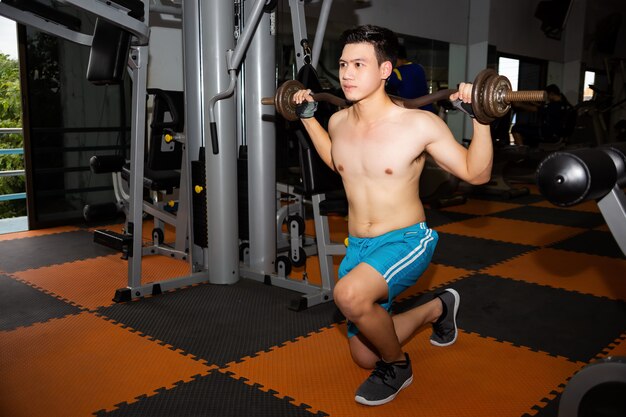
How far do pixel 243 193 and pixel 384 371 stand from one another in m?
1.81

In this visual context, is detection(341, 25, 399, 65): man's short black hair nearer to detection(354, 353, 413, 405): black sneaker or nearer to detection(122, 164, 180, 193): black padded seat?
detection(354, 353, 413, 405): black sneaker

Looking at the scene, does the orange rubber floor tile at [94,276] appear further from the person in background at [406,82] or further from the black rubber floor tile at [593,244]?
the black rubber floor tile at [593,244]

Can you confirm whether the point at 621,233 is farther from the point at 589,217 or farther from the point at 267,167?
the point at 589,217

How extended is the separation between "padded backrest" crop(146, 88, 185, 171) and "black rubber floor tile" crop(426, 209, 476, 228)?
242cm

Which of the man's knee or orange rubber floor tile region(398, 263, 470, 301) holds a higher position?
the man's knee

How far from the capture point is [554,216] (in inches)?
223

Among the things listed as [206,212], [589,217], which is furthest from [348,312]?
[589,217]

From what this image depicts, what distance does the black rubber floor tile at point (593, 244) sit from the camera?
4188mm

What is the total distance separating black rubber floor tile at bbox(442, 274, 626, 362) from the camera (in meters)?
2.52

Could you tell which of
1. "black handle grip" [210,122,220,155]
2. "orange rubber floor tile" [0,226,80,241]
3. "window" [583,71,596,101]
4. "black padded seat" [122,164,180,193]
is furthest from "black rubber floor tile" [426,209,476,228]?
"window" [583,71,596,101]

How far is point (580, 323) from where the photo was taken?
9.04 ft

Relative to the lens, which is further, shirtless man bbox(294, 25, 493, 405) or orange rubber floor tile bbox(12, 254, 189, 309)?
orange rubber floor tile bbox(12, 254, 189, 309)

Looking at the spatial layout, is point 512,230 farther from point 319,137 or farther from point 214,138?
point 319,137

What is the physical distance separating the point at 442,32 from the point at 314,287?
618cm
